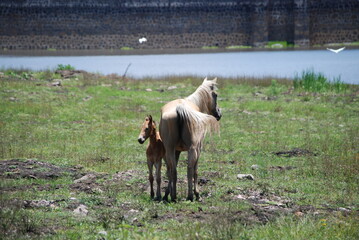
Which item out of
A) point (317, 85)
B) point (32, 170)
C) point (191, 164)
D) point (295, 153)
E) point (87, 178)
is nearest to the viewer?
point (191, 164)

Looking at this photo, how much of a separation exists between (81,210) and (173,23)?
152 feet

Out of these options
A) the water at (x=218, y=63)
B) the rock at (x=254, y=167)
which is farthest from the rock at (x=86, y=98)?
the water at (x=218, y=63)

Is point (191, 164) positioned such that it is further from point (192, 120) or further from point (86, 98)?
point (86, 98)

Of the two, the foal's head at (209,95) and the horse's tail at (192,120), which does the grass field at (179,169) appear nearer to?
the horse's tail at (192,120)

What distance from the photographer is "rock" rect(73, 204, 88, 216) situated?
7.08m

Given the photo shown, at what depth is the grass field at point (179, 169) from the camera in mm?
6543

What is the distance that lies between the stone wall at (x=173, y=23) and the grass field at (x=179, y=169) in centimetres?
3242

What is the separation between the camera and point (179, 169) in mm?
10383

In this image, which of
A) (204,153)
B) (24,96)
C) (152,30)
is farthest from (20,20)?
(204,153)

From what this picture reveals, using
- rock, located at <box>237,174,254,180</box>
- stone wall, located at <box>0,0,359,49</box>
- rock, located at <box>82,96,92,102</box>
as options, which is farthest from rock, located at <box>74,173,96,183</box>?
stone wall, located at <box>0,0,359,49</box>

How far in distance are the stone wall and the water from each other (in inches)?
166

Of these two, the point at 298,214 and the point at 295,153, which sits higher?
the point at 298,214

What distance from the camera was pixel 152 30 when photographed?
172 feet

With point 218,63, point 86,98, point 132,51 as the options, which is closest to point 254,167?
point 86,98
